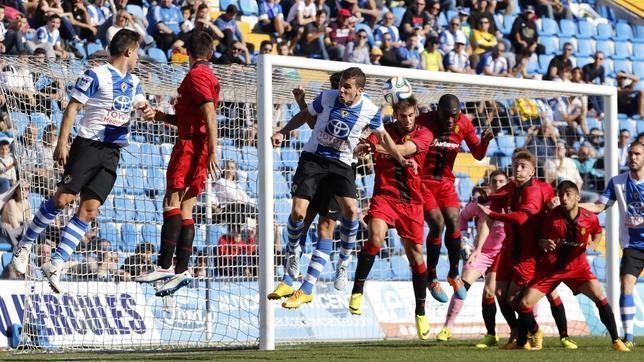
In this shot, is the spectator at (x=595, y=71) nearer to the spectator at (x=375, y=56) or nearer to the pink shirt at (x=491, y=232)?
the spectator at (x=375, y=56)

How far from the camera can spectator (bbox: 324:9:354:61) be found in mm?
20969

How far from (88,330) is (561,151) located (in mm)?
7895

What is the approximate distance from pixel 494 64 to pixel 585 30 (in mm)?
4334

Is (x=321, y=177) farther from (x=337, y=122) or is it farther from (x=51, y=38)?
(x=51, y=38)

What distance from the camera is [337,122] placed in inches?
455

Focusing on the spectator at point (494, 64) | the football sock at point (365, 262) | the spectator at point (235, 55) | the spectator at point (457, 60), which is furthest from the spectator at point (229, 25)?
the football sock at point (365, 262)

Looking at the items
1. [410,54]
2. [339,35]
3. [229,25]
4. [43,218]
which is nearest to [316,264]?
[43,218]

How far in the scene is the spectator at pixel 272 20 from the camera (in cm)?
2144

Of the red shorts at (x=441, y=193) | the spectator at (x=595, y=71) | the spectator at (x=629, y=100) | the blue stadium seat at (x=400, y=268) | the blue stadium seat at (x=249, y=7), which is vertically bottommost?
the blue stadium seat at (x=400, y=268)

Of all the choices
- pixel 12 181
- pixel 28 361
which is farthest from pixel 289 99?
pixel 28 361

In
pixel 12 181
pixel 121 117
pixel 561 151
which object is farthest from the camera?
pixel 561 151

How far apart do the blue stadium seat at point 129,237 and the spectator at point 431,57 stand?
869 cm

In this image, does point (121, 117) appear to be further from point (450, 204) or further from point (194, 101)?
point (450, 204)

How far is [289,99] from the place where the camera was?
16.4 meters
